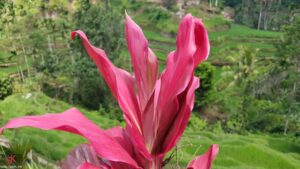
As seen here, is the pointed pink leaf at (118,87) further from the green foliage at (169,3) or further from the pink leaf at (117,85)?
the green foliage at (169,3)

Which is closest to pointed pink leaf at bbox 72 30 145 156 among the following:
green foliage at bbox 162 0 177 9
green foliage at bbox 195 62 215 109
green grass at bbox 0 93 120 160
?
green grass at bbox 0 93 120 160

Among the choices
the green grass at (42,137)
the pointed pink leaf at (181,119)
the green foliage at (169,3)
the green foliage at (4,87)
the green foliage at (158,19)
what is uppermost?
the pointed pink leaf at (181,119)

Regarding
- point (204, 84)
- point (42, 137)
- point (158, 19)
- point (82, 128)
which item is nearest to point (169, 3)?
point (158, 19)

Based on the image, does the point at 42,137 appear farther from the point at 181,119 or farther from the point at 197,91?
the point at 197,91

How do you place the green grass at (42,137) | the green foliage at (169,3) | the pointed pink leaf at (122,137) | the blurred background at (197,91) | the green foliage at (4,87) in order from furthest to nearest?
the green foliage at (169,3), the green foliage at (4,87), the blurred background at (197,91), the green grass at (42,137), the pointed pink leaf at (122,137)

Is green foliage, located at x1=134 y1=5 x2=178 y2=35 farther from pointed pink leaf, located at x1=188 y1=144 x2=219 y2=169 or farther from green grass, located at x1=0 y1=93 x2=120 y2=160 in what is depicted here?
pointed pink leaf, located at x1=188 y1=144 x2=219 y2=169

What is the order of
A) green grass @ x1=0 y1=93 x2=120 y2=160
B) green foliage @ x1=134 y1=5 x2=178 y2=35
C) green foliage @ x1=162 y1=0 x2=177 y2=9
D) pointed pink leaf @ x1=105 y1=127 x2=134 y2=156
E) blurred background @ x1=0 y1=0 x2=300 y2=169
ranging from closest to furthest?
pointed pink leaf @ x1=105 y1=127 x2=134 y2=156 → green grass @ x1=0 y1=93 x2=120 y2=160 → blurred background @ x1=0 y1=0 x2=300 y2=169 → green foliage @ x1=134 y1=5 x2=178 y2=35 → green foliage @ x1=162 y1=0 x2=177 y2=9

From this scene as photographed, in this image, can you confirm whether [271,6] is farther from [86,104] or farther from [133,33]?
[133,33]

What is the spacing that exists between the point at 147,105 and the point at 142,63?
0.08 meters

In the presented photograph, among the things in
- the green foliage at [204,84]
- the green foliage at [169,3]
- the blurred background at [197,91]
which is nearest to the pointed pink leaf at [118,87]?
the blurred background at [197,91]

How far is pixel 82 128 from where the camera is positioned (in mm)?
673

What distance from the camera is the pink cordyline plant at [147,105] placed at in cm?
68

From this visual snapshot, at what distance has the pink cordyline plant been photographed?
0.68 metres

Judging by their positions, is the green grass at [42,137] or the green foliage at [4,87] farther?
the green foliage at [4,87]
